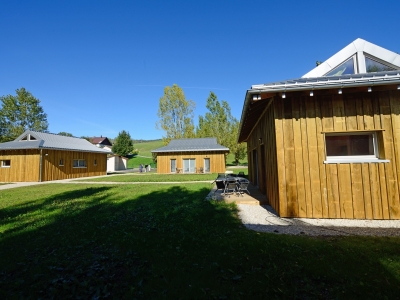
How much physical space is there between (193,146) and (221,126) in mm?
14214

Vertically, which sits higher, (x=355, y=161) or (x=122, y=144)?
(x=122, y=144)

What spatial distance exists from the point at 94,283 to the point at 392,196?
6229mm

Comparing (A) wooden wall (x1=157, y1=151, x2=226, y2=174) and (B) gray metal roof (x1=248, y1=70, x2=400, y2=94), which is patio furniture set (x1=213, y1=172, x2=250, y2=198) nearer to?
(B) gray metal roof (x1=248, y1=70, x2=400, y2=94)

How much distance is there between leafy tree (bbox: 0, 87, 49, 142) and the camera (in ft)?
117

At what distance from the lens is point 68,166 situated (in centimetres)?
2147

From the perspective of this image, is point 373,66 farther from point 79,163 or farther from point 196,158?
point 79,163

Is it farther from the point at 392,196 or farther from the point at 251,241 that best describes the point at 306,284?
the point at 392,196

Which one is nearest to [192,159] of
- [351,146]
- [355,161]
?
[351,146]

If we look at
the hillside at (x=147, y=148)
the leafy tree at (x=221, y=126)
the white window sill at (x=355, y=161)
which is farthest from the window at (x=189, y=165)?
the hillside at (x=147, y=148)

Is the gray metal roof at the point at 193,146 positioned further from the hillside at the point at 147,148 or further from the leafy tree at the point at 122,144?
the hillside at the point at 147,148

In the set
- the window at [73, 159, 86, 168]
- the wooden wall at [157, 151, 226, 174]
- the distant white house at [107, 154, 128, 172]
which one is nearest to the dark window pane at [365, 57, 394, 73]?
the wooden wall at [157, 151, 226, 174]

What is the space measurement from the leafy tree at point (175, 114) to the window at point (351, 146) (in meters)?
30.1

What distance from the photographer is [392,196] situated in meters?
4.80

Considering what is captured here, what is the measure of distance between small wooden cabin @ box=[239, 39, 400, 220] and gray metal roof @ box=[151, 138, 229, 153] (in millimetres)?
18912
